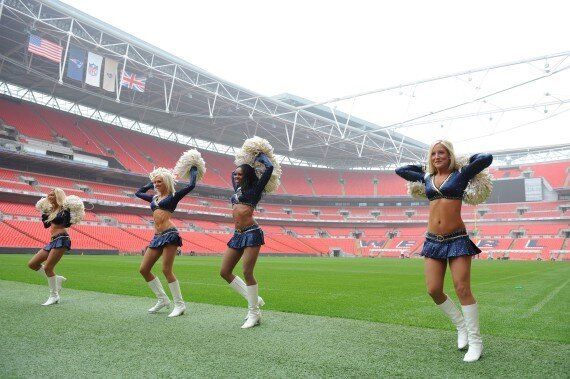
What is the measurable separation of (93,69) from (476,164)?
31299 mm

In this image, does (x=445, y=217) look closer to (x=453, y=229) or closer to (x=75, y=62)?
(x=453, y=229)

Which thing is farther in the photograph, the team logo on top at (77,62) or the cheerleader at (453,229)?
the team logo on top at (77,62)

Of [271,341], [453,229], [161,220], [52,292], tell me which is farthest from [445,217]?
[52,292]

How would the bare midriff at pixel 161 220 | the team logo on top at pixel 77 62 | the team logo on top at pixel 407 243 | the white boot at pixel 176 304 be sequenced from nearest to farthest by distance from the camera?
the white boot at pixel 176 304
the bare midriff at pixel 161 220
the team logo on top at pixel 77 62
the team logo on top at pixel 407 243

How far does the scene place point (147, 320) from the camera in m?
5.31

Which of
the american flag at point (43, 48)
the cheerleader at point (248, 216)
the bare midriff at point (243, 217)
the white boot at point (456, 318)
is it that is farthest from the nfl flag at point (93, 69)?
the white boot at point (456, 318)

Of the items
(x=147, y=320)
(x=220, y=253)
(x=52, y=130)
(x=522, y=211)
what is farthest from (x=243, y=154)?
(x=522, y=211)

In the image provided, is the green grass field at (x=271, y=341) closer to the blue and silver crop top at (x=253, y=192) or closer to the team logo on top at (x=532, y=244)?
the blue and silver crop top at (x=253, y=192)

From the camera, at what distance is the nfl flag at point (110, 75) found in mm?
30781

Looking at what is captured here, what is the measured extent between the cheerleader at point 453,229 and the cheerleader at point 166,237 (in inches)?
134

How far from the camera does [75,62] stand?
29.1 m

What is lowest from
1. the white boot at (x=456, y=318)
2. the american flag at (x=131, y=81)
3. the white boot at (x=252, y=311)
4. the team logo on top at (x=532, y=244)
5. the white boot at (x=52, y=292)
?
the team logo on top at (x=532, y=244)

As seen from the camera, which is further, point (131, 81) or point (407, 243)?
point (407, 243)

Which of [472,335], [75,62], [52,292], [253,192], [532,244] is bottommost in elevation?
[532,244]
